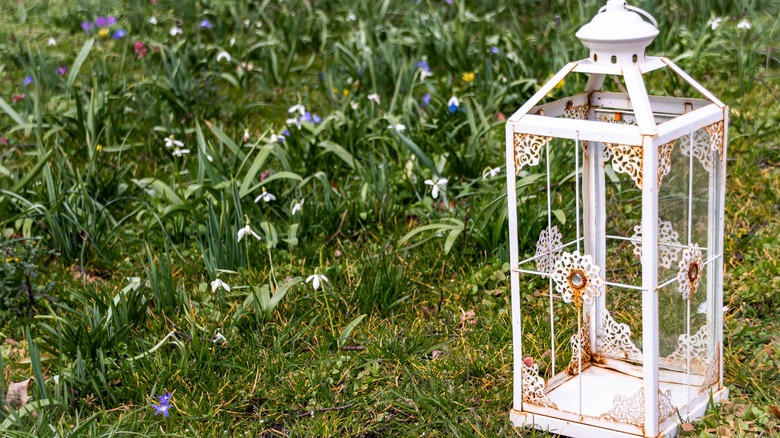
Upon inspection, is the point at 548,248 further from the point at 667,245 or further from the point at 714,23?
the point at 714,23

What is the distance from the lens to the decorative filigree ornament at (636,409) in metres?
2.46

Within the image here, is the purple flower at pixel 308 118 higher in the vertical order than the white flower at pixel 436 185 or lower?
higher

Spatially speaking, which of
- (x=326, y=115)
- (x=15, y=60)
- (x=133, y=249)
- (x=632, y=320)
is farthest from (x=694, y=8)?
(x=15, y=60)

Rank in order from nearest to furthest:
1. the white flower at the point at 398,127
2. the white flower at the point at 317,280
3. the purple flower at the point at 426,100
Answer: the white flower at the point at 317,280 < the white flower at the point at 398,127 < the purple flower at the point at 426,100

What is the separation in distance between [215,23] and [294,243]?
278 cm

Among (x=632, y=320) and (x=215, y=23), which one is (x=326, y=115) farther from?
(x=632, y=320)

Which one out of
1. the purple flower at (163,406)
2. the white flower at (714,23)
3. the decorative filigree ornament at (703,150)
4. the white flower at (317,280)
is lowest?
the purple flower at (163,406)

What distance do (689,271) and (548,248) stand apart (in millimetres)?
417

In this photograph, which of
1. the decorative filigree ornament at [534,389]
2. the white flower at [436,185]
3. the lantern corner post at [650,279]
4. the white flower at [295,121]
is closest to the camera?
the lantern corner post at [650,279]

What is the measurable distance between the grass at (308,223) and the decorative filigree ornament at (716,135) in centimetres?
69

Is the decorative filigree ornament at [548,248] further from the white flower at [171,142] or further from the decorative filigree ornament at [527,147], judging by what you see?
the white flower at [171,142]

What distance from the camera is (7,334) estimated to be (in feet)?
10.9

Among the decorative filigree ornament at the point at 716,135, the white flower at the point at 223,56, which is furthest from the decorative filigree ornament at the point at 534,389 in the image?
the white flower at the point at 223,56

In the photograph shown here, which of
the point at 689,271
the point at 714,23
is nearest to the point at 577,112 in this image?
the point at 689,271
